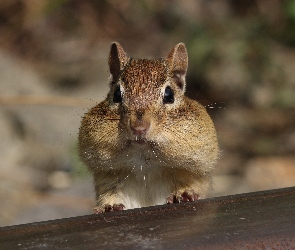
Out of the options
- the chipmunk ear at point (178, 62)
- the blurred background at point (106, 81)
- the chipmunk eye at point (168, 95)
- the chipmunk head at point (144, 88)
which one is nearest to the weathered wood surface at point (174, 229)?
the chipmunk head at point (144, 88)

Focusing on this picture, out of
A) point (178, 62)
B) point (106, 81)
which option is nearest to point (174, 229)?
point (178, 62)

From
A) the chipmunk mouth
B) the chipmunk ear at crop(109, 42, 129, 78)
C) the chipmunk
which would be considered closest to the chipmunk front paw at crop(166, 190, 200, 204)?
the chipmunk

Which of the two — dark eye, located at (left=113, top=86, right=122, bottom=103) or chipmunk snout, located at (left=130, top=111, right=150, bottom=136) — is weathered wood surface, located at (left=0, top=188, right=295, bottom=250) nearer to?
chipmunk snout, located at (left=130, top=111, right=150, bottom=136)

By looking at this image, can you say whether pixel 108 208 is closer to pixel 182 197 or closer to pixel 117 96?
pixel 182 197

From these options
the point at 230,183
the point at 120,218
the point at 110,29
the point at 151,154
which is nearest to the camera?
the point at 120,218

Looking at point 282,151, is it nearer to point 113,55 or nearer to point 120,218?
point 113,55

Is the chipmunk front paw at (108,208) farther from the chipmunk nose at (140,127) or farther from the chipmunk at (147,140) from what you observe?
the chipmunk nose at (140,127)

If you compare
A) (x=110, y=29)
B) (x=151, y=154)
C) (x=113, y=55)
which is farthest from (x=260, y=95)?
(x=151, y=154)
